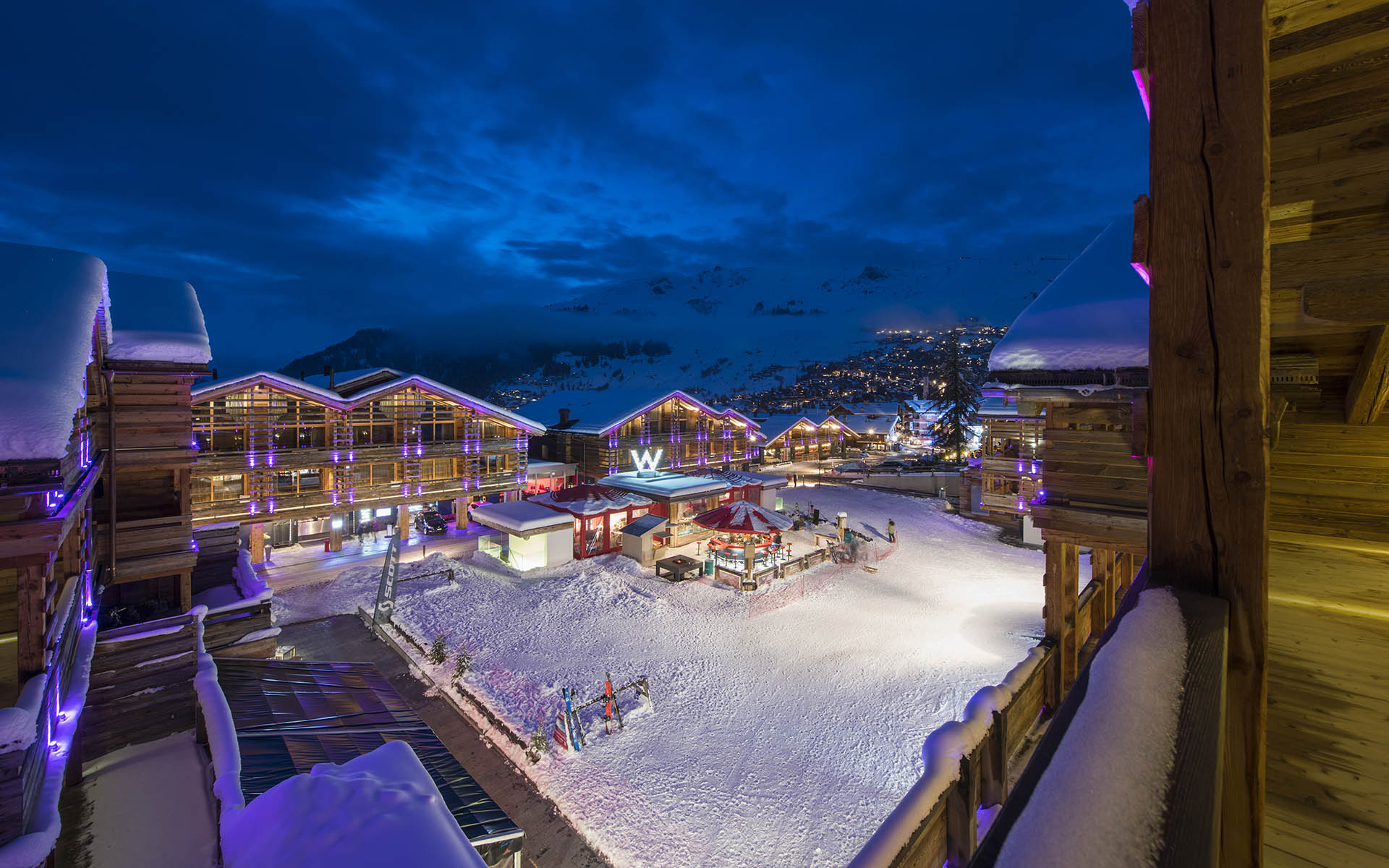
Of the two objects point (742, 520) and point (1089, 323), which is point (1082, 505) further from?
point (742, 520)

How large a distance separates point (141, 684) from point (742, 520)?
49.8 ft

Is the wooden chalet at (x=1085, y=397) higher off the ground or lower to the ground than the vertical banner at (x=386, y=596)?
higher

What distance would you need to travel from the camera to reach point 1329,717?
14.2 ft

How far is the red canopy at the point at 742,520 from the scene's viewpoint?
19188mm

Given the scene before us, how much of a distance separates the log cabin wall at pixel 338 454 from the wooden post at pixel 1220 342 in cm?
2417

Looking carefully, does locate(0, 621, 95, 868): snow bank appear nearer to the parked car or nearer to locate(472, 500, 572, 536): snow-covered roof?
locate(472, 500, 572, 536): snow-covered roof

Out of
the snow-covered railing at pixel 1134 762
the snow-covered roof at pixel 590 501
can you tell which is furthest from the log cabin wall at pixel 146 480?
the snow-covered railing at pixel 1134 762

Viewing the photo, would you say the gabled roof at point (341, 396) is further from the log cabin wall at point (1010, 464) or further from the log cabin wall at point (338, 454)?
the log cabin wall at point (1010, 464)

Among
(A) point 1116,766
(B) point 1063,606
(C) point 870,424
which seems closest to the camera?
(A) point 1116,766

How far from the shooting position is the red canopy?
19.2 meters

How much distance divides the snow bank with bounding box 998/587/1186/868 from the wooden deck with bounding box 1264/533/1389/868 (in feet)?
11.9

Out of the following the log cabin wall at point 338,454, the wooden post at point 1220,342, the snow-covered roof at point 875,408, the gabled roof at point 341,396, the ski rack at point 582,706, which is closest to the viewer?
the wooden post at point 1220,342

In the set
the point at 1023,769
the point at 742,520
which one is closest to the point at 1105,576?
the point at 1023,769

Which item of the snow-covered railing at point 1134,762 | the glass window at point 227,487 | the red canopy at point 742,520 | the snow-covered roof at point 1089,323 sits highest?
the snow-covered roof at point 1089,323
